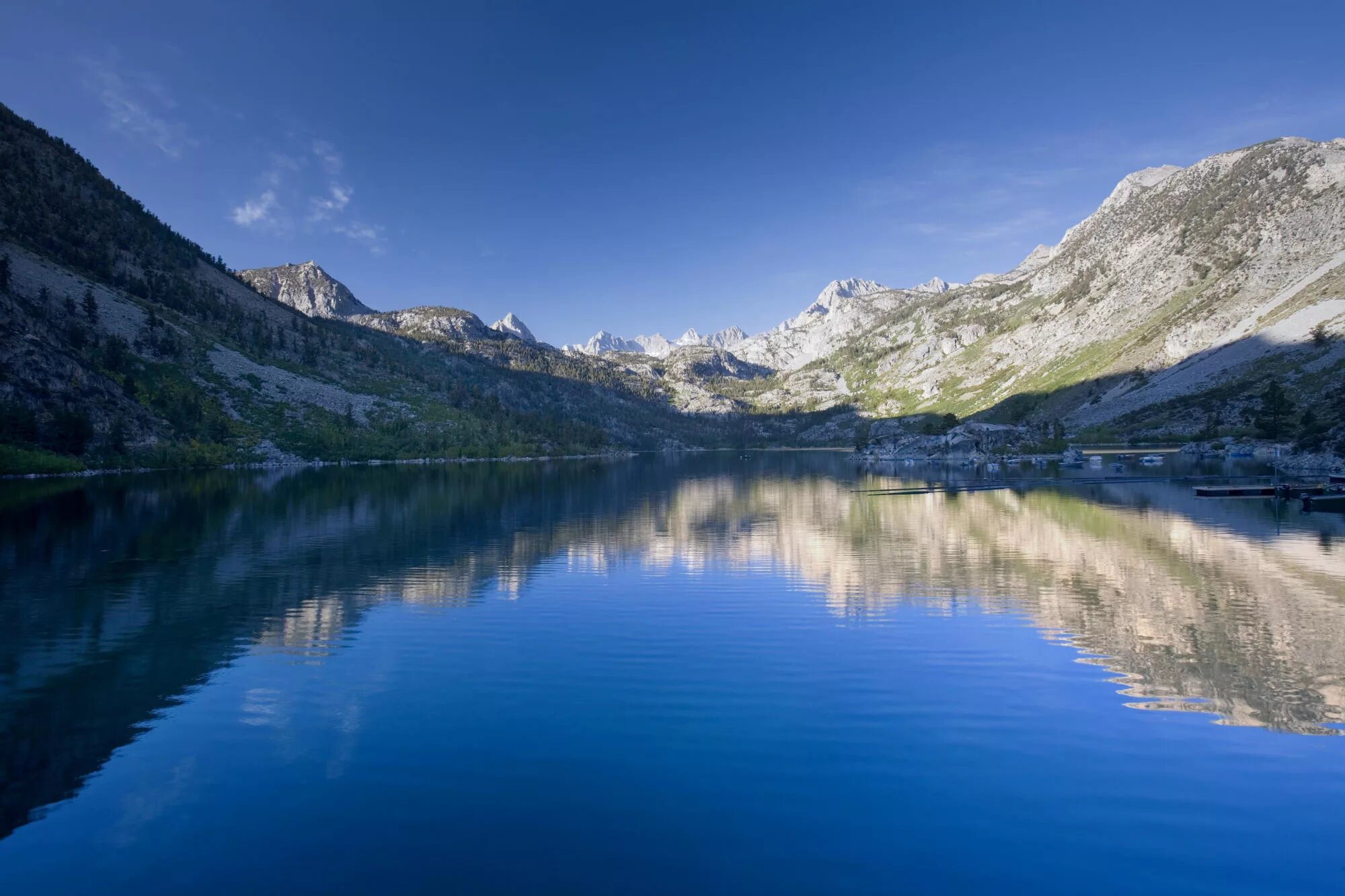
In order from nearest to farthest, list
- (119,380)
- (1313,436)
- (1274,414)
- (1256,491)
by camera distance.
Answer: (1256,491) → (1313,436) → (1274,414) → (119,380)

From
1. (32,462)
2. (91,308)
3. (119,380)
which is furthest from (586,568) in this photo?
(91,308)

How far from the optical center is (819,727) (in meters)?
16.4

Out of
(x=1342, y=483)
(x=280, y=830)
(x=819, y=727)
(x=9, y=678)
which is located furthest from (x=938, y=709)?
(x=1342, y=483)

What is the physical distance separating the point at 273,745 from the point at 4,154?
26368 centimetres

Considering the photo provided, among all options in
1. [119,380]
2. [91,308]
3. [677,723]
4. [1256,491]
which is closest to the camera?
[677,723]

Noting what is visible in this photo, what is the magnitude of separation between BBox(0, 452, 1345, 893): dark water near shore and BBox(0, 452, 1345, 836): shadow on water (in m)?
0.22

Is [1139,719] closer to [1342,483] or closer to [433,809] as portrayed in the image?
[433,809]

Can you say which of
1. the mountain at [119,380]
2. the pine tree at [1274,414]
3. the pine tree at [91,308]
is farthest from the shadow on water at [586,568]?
the pine tree at [91,308]

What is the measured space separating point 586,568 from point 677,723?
21.9 m

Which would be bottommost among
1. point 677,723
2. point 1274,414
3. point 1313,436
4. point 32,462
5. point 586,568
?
point 677,723

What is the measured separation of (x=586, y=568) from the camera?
38062mm

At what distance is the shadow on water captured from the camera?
18.2m

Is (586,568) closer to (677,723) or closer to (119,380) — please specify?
(677,723)

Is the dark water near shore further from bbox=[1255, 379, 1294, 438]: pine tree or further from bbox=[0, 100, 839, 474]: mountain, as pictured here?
bbox=[1255, 379, 1294, 438]: pine tree
